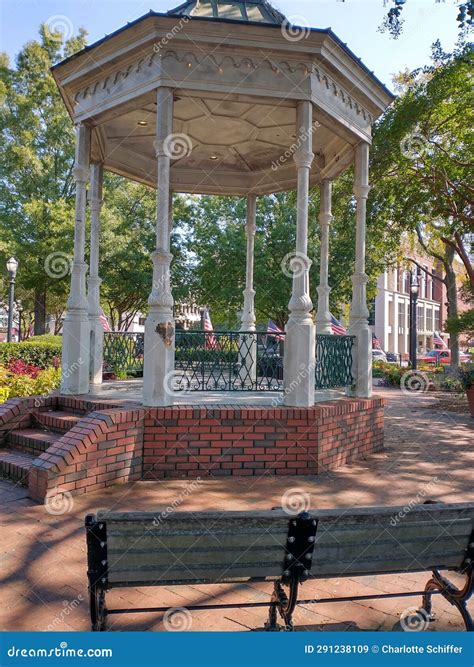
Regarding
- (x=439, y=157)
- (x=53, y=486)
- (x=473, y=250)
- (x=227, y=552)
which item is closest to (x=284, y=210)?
(x=473, y=250)

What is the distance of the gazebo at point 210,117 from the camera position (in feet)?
19.0

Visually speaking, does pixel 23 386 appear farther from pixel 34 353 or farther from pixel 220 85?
pixel 34 353

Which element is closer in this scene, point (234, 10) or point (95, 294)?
point (234, 10)

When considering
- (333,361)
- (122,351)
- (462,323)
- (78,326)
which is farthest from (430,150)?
(78,326)

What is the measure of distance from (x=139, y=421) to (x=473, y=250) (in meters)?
14.0

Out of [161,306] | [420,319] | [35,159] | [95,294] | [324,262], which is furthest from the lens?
[420,319]

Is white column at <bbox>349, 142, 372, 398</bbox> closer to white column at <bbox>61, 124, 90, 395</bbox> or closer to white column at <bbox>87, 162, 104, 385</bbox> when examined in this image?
white column at <bbox>61, 124, 90, 395</bbox>

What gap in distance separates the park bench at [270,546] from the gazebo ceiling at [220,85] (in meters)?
4.99

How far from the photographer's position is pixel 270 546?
248 centimetres

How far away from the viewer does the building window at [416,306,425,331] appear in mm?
58438

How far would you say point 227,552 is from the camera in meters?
2.44

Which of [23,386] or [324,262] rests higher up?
[324,262]

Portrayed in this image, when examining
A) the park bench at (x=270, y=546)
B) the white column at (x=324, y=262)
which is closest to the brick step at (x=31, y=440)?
the park bench at (x=270, y=546)

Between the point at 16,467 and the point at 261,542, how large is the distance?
386 cm
